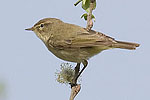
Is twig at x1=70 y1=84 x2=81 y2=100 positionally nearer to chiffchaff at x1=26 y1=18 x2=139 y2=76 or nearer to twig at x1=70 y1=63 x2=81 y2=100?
twig at x1=70 y1=63 x2=81 y2=100

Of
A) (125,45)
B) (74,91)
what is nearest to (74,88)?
(74,91)

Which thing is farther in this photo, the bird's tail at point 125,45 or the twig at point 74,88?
the bird's tail at point 125,45

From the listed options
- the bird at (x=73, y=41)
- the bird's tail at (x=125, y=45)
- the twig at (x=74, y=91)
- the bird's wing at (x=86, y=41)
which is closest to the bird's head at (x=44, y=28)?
the bird at (x=73, y=41)

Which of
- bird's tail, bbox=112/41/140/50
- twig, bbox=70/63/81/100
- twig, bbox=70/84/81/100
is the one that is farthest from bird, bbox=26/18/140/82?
twig, bbox=70/84/81/100

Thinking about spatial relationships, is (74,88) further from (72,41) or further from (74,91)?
(72,41)

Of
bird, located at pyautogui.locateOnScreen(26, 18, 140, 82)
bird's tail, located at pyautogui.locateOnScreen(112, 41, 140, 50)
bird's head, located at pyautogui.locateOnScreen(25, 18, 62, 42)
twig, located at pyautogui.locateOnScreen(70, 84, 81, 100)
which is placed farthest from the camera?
bird's head, located at pyautogui.locateOnScreen(25, 18, 62, 42)

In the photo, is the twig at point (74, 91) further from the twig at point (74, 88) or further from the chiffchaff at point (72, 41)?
the chiffchaff at point (72, 41)

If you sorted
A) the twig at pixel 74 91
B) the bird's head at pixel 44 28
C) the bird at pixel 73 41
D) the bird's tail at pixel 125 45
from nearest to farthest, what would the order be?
the twig at pixel 74 91, the bird's tail at pixel 125 45, the bird at pixel 73 41, the bird's head at pixel 44 28

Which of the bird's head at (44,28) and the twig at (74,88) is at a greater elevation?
the bird's head at (44,28)
